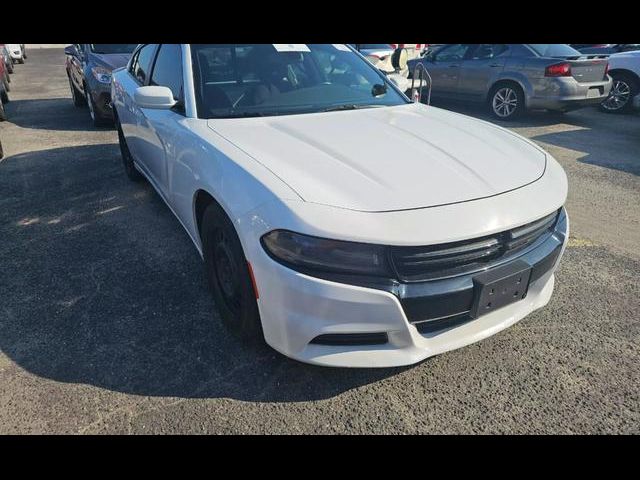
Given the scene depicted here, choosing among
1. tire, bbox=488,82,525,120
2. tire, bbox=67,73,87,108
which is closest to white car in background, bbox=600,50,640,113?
tire, bbox=488,82,525,120

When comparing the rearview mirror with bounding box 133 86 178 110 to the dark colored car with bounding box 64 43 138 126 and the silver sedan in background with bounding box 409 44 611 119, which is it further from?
the silver sedan in background with bounding box 409 44 611 119

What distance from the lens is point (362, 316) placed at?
1.76 meters

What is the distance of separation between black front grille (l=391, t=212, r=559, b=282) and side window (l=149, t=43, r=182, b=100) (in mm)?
1963

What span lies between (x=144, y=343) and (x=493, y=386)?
1.85m

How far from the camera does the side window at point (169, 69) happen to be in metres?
2.99

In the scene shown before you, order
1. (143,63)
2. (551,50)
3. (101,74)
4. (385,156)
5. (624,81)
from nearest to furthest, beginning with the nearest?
(385,156)
(143,63)
(101,74)
(551,50)
(624,81)

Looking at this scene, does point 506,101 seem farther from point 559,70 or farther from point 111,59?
point 111,59

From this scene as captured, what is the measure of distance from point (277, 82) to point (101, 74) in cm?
536

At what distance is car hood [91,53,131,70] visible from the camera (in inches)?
279

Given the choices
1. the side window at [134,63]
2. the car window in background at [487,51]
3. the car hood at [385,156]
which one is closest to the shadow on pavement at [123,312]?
the car hood at [385,156]

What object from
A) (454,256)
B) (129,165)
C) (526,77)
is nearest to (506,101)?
(526,77)
